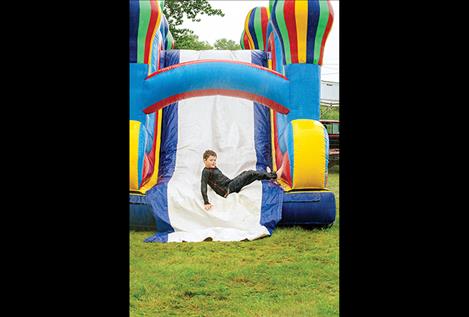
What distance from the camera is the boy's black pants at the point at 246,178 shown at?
10.8 ft

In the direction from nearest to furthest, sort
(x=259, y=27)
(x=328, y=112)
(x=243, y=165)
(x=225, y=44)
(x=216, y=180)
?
(x=216, y=180) → (x=243, y=165) → (x=259, y=27) → (x=328, y=112) → (x=225, y=44)

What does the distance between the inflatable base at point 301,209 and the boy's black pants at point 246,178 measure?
11.6 inches

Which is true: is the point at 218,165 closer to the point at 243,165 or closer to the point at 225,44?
the point at 243,165

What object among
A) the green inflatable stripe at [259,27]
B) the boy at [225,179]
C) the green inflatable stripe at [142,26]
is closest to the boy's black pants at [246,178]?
the boy at [225,179]

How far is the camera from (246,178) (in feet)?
10.8

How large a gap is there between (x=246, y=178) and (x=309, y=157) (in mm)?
534

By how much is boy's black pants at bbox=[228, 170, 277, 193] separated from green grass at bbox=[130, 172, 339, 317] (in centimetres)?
48

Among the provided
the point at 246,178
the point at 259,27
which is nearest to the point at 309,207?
the point at 246,178

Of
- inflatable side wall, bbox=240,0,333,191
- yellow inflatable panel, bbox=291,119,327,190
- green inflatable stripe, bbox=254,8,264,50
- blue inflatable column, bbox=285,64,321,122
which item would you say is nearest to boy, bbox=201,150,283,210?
inflatable side wall, bbox=240,0,333,191

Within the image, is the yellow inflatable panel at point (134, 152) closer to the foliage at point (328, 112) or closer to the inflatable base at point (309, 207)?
the inflatable base at point (309, 207)

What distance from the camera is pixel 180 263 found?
2.33 metres
